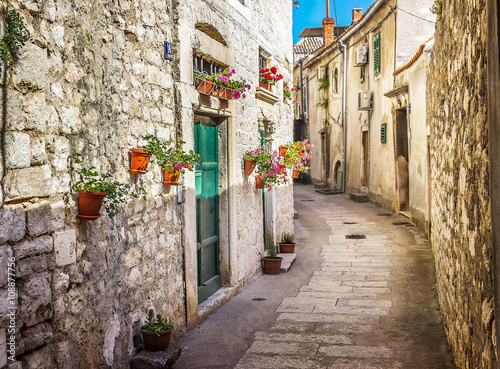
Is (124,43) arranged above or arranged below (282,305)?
above

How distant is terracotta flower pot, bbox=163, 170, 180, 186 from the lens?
5.10 meters

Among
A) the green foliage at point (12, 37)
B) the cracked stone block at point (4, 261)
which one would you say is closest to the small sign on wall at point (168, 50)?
the green foliage at point (12, 37)

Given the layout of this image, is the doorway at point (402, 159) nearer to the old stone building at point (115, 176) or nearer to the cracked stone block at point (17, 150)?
the old stone building at point (115, 176)

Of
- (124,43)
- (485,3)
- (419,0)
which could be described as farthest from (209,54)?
(419,0)

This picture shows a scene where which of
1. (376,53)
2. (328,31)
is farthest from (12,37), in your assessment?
(328,31)

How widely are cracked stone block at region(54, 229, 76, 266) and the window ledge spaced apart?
5144mm

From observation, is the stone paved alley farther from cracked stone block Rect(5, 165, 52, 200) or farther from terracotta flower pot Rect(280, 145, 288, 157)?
cracked stone block Rect(5, 165, 52, 200)

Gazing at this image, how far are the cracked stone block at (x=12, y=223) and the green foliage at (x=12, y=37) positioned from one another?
800mm

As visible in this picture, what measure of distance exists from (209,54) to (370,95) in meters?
12.0

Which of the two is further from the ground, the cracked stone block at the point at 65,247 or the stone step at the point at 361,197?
the cracked stone block at the point at 65,247

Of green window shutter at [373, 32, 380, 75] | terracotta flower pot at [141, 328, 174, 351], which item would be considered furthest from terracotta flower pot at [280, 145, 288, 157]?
green window shutter at [373, 32, 380, 75]

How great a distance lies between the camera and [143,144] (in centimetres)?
475

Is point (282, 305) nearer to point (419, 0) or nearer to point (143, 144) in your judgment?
point (143, 144)

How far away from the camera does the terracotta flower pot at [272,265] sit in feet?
27.9
